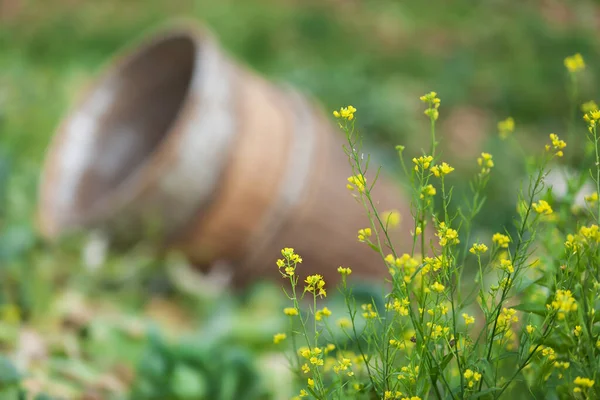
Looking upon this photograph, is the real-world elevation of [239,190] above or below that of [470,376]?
above

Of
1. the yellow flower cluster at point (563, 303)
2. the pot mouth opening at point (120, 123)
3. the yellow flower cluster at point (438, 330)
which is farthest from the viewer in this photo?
the pot mouth opening at point (120, 123)

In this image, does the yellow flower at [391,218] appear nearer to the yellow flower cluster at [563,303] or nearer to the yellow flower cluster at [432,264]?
the yellow flower cluster at [432,264]

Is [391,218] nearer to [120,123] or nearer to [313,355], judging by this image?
[313,355]

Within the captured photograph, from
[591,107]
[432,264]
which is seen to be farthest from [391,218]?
[591,107]

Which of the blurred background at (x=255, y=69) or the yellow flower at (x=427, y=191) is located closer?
the yellow flower at (x=427, y=191)

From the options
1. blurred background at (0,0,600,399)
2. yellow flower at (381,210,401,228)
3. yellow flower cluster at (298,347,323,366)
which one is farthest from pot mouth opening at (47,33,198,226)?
yellow flower cluster at (298,347,323,366)

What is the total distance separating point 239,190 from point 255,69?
2919mm

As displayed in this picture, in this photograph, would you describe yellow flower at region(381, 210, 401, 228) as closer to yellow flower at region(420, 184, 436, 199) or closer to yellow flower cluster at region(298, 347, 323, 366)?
yellow flower at region(420, 184, 436, 199)

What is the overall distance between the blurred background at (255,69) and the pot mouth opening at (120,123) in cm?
25

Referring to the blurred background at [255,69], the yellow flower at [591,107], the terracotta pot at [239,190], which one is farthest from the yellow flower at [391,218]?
the terracotta pot at [239,190]

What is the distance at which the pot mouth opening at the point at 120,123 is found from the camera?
3.10 m

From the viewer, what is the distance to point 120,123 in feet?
10.9

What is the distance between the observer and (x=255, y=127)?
2.57m

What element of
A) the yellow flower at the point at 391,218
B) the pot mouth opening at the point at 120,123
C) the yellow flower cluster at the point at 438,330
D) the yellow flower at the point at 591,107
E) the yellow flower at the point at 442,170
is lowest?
the yellow flower cluster at the point at 438,330
